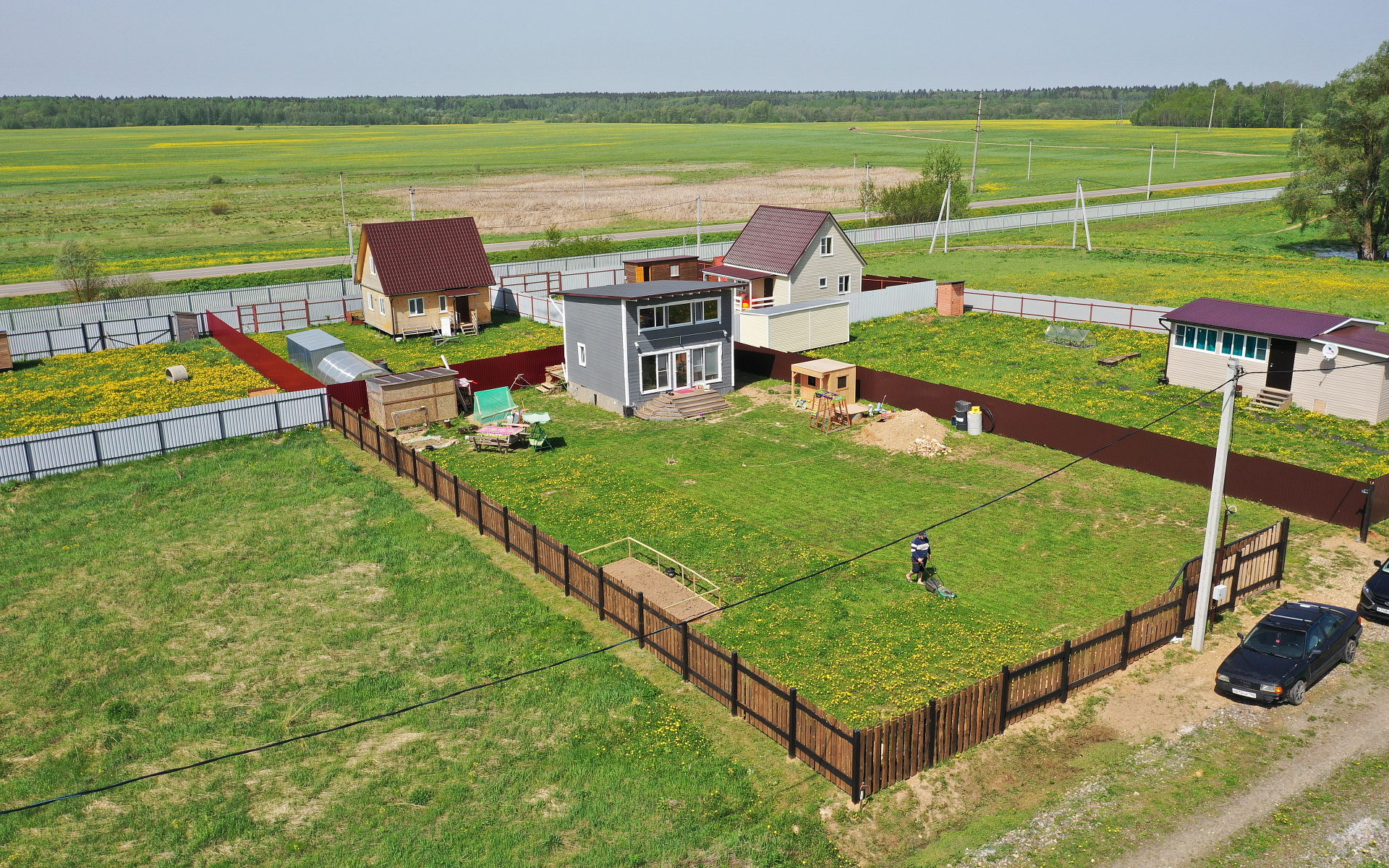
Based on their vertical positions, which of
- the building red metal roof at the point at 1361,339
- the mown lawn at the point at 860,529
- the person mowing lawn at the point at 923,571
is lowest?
the mown lawn at the point at 860,529

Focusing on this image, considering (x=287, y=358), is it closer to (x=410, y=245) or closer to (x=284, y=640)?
(x=410, y=245)

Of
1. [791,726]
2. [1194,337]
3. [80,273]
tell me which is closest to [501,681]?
[791,726]

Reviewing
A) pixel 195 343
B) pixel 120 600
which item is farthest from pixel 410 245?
pixel 120 600

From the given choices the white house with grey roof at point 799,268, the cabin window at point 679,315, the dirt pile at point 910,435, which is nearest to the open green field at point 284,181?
the white house with grey roof at point 799,268

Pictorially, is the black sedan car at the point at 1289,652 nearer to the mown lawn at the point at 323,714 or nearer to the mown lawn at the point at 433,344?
the mown lawn at the point at 323,714

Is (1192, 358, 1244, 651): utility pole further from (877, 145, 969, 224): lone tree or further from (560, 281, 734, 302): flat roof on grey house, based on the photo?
(877, 145, 969, 224): lone tree

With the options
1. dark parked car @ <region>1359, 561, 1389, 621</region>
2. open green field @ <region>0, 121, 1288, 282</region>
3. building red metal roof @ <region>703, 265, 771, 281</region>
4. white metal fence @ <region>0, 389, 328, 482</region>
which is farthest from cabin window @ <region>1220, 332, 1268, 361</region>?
open green field @ <region>0, 121, 1288, 282</region>

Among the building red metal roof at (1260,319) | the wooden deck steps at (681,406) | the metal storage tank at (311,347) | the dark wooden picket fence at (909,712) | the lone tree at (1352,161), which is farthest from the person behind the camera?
the lone tree at (1352,161)
